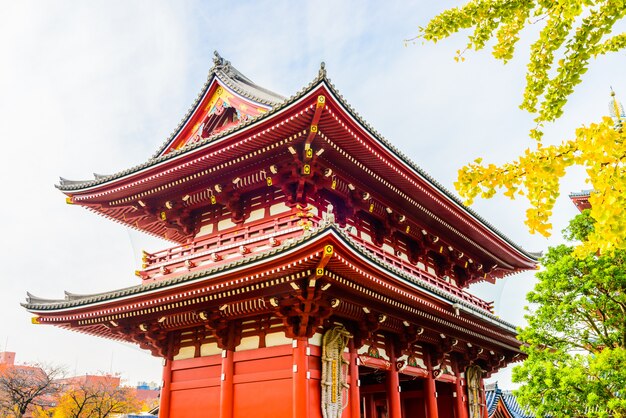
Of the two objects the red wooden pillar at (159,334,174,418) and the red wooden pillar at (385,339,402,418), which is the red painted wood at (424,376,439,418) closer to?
the red wooden pillar at (385,339,402,418)

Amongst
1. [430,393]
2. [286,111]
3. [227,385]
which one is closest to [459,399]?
[430,393]

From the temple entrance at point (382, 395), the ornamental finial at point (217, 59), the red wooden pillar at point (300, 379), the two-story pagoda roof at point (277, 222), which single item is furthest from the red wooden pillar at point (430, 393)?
the ornamental finial at point (217, 59)

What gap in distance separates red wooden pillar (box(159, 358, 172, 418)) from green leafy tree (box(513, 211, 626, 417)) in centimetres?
914

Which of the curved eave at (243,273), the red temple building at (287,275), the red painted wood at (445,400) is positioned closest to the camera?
the curved eave at (243,273)

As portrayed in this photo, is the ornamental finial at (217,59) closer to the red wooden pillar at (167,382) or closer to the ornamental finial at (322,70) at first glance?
the ornamental finial at (322,70)

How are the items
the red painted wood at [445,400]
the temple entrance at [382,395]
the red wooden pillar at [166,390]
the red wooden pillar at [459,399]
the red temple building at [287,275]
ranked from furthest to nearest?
the red painted wood at [445,400], the red wooden pillar at [459,399], the temple entrance at [382,395], the red wooden pillar at [166,390], the red temple building at [287,275]

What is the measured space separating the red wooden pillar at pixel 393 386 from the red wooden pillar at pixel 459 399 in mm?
3753

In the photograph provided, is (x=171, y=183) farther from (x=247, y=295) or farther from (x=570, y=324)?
(x=570, y=324)

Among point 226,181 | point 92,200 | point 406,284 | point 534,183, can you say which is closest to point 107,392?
point 92,200

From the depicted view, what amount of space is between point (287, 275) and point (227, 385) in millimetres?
3651

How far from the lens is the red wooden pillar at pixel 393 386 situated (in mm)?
13297

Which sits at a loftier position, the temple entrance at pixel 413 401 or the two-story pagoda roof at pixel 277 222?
the two-story pagoda roof at pixel 277 222

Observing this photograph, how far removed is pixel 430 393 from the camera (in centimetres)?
1521

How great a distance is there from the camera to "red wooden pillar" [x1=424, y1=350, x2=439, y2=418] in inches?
584
